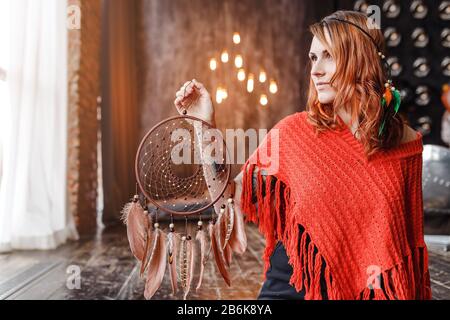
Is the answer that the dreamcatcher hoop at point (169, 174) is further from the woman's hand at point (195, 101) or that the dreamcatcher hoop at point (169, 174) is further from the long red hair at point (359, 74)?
the long red hair at point (359, 74)

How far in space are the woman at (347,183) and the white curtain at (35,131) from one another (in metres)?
2.30

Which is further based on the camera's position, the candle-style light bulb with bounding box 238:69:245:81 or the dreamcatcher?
the candle-style light bulb with bounding box 238:69:245:81

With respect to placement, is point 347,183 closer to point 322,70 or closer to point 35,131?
point 322,70

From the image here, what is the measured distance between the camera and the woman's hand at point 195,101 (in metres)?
1.01

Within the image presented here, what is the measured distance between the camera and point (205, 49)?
20.0ft

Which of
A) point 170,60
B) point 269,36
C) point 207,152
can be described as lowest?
point 207,152

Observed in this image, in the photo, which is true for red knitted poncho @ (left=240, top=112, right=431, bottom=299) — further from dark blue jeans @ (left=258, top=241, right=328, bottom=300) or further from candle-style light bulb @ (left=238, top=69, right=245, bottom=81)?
candle-style light bulb @ (left=238, top=69, right=245, bottom=81)

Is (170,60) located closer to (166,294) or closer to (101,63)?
(101,63)

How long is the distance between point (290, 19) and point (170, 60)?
6.10 feet

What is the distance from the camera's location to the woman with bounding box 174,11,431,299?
97 cm

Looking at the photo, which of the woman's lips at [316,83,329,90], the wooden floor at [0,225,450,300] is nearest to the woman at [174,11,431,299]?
the woman's lips at [316,83,329,90]

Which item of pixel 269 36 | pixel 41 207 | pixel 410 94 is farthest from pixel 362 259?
pixel 269 36

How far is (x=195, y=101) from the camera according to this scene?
3.39 ft

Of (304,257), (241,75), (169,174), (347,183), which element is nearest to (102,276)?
(169,174)
